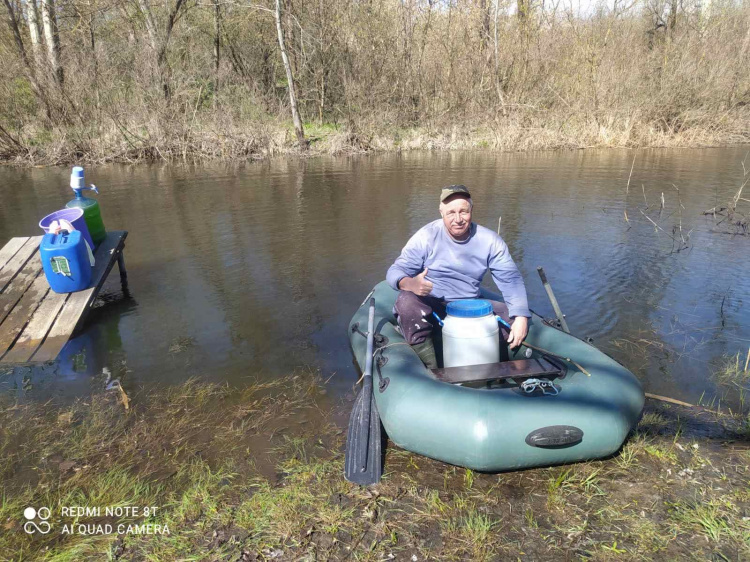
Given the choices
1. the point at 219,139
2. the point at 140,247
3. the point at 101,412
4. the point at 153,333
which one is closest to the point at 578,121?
the point at 219,139

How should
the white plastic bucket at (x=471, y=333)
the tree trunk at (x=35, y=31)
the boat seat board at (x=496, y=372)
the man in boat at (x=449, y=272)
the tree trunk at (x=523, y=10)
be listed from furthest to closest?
the tree trunk at (x=523, y=10), the tree trunk at (x=35, y=31), the man in boat at (x=449, y=272), the white plastic bucket at (x=471, y=333), the boat seat board at (x=496, y=372)

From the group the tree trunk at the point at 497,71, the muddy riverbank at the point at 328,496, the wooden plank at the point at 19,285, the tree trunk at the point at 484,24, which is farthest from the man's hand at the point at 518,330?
the tree trunk at the point at 484,24

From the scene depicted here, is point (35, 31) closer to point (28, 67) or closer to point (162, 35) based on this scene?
point (28, 67)

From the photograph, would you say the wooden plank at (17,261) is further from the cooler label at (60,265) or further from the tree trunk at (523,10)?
the tree trunk at (523,10)

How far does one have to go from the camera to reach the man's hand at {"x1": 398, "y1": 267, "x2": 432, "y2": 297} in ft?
11.2

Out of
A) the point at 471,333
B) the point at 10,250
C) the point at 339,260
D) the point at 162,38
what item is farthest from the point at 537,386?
the point at 162,38

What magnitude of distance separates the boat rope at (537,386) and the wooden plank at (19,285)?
14.6 ft

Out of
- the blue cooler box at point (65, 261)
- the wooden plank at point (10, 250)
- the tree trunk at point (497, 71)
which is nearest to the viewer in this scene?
the blue cooler box at point (65, 261)

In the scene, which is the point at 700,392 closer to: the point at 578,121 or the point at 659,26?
the point at 578,121

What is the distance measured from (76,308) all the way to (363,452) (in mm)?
3372

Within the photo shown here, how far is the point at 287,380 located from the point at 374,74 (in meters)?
16.2

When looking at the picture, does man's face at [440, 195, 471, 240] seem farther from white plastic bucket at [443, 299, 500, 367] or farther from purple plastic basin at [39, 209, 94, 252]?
purple plastic basin at [39, 209, 94, 252]

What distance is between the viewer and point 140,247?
762 cm

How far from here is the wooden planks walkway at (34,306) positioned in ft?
14.4
